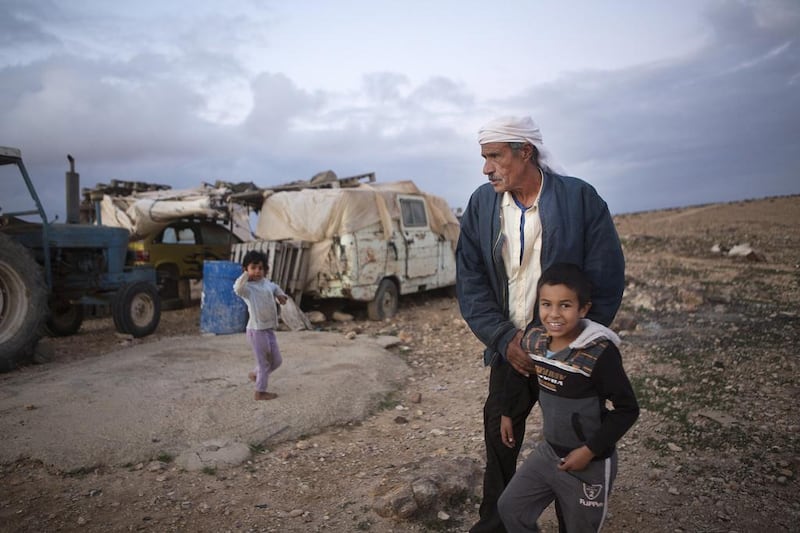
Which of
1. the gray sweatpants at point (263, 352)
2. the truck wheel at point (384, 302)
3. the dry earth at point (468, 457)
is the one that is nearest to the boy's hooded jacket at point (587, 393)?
the dry earth at point (468, 457)

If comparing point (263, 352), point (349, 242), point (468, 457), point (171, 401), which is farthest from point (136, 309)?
point (468, 457)

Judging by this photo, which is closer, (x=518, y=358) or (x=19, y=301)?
(x=518, y=358)

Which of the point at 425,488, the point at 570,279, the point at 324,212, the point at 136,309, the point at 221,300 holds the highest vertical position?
the point at 324,212

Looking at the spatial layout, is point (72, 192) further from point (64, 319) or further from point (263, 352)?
point (263, 352)

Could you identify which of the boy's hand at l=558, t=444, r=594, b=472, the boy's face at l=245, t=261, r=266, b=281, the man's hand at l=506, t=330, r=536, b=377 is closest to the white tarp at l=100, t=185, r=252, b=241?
the boy's face at l=245, t=261, r=266, b=281

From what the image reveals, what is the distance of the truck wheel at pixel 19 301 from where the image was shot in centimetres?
577

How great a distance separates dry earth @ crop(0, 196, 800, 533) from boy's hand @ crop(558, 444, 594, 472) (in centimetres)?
105

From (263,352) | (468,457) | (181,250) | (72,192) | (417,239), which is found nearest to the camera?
(468,457)

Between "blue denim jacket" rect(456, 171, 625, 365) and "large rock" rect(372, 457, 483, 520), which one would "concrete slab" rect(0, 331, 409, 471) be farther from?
"blue denim jacket" rect(456, 171, 625, 365)

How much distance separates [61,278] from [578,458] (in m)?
7.43

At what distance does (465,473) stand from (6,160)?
617cm

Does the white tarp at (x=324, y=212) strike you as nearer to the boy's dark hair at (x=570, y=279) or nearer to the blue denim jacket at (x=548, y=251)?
the blue denim jacket at (x=548, y=251)

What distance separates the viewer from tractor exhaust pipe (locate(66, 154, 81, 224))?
6893 mm

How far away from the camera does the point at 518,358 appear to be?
2.07 meters
